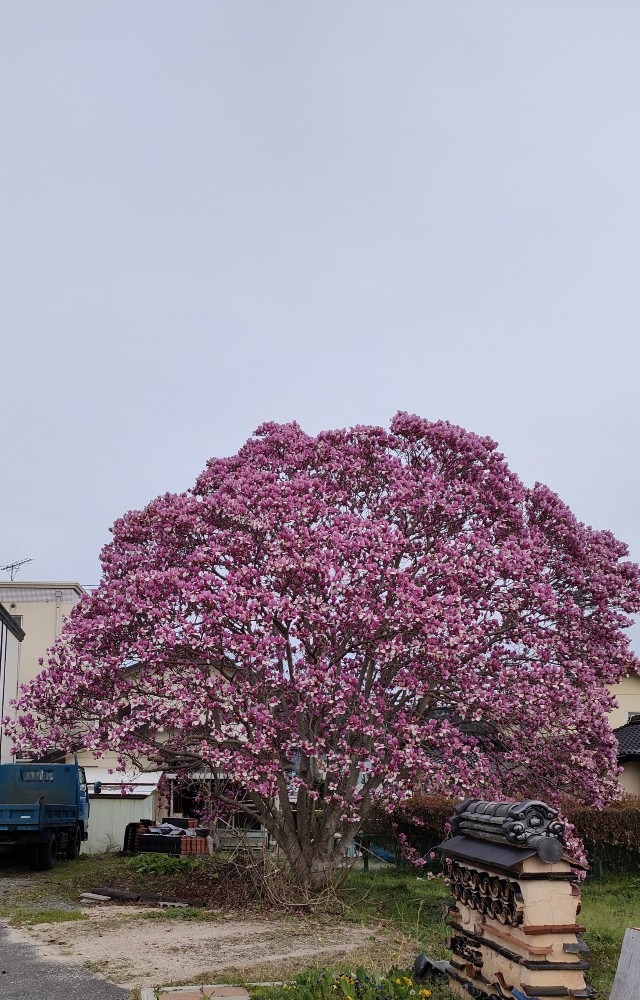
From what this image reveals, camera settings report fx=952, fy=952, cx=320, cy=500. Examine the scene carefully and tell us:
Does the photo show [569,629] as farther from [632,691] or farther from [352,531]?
[632,691]

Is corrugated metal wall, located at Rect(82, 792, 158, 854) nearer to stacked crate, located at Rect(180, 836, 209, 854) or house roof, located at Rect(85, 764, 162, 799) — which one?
house roof, located at Rect(85, 764, 162, 799)

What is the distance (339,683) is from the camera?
46.3ft

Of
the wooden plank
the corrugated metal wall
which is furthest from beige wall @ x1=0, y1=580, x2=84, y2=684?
the wooden plank

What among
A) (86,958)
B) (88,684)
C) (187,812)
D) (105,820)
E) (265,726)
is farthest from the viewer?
(187,812)

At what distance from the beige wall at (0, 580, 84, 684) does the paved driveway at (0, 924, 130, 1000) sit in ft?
100

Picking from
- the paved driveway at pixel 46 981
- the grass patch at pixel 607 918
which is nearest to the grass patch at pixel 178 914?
the paved driveway at pixel 46 981

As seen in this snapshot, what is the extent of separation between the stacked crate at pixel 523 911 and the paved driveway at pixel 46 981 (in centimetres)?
354

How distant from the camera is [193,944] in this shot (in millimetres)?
11891

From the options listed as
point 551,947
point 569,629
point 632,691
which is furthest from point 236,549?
point 632,691

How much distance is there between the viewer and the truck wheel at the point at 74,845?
24.4 metres

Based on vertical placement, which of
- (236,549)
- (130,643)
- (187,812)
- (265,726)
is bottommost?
(187,812)

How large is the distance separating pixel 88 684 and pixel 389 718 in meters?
4.70

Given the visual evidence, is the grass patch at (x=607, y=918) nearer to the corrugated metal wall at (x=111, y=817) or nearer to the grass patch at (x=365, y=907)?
the grass patch at (x=365, y=907)

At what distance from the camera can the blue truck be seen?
2045 cm
